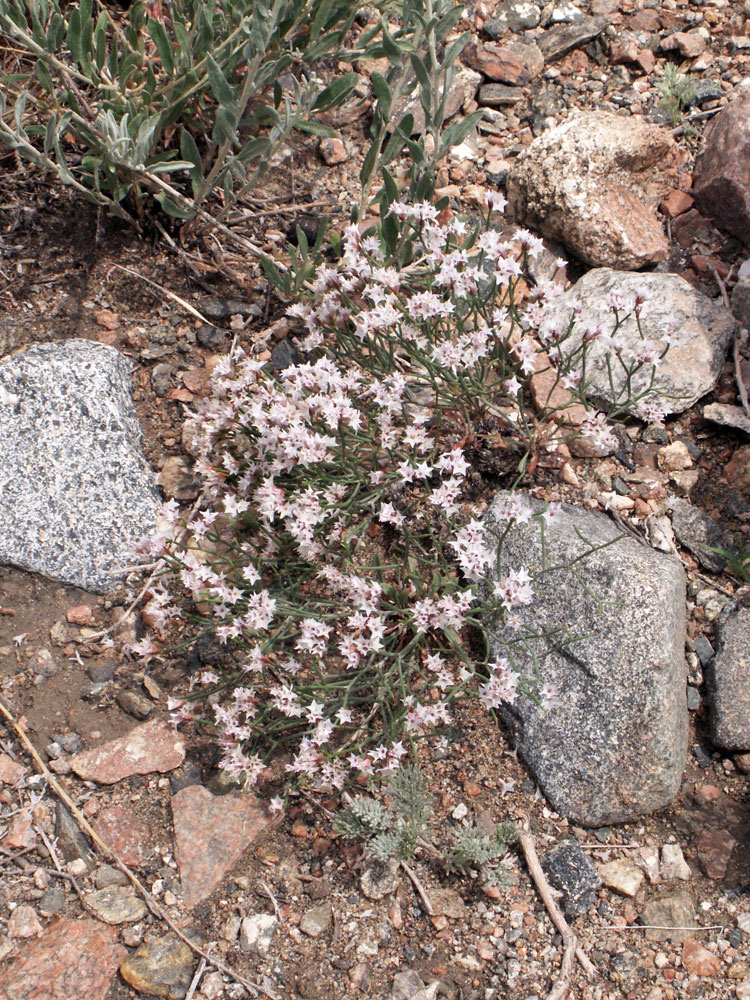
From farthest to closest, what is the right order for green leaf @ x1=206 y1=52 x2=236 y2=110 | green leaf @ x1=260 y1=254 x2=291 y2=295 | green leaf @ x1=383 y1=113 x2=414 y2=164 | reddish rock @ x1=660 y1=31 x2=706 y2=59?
1. reddish rock @ x1=660 y1=31 x2=706 y2=59
2. green leaf @ x1=383 y1=113 x2=414 y2=164
3. green leaf @ x1=260 y1=254 x2=291 y2=295
4. green leaf @ x1=206 y1=52 x2=236 y2=110

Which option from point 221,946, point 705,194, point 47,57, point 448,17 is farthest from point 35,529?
point 705,194

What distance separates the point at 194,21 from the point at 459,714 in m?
3.64

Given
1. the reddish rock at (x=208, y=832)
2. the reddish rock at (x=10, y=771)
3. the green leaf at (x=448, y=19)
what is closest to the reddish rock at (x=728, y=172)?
the green leaf at (x=448, y=19)

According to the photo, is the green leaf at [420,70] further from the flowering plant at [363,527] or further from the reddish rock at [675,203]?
the reddish rock at [675,203]

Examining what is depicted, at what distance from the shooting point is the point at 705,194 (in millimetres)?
4656

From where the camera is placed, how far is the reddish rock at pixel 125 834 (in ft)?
10.8

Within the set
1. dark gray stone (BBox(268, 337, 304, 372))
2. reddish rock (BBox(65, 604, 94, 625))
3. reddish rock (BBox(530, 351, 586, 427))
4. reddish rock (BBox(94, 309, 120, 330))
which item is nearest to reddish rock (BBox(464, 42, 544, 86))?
reddish rock (BBox(530, 351, 586, 427))

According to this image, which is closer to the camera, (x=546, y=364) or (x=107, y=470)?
(x=107, y=470)

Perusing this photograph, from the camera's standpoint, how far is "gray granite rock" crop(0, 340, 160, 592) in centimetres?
387

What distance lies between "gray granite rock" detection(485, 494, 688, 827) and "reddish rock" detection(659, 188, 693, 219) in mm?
2183

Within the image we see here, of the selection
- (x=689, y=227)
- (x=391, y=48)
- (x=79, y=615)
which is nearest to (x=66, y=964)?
(x=79, y=615)

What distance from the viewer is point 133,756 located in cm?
352

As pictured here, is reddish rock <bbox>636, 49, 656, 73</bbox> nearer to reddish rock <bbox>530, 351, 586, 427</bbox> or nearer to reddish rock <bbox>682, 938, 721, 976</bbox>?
reddish rock <bbox>530, 351, 586, 427</bbox>

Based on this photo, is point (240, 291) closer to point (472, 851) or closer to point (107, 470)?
point (107, 470)
